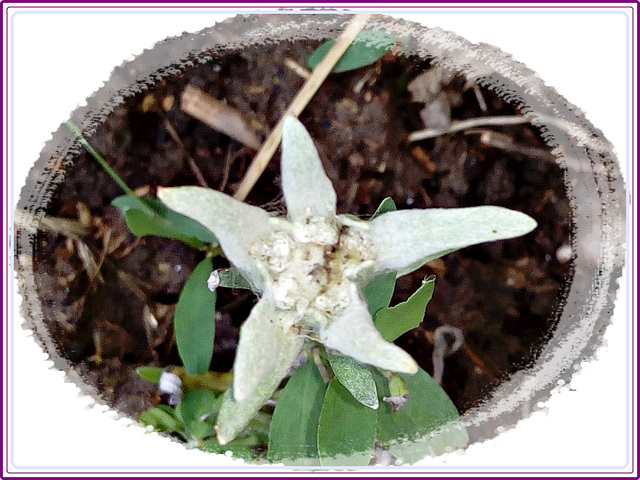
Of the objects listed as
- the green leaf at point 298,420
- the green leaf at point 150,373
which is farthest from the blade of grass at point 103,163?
the green leaf at point 298,420

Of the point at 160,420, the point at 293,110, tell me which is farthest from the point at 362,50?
the point at 160,420

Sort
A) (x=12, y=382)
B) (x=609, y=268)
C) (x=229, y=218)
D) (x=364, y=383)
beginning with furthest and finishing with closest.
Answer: (x=609, y=268) < (x=12, y=382) < (x=364, y=383) < (x=229, y=218)

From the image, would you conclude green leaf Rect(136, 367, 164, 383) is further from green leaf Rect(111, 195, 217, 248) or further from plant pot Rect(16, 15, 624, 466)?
green leaf Rect(111, 195, 217, 248)

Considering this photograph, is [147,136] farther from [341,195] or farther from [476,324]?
[476,324]

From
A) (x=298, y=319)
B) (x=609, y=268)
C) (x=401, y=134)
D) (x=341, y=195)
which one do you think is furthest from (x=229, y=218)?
(x=609, y=268)

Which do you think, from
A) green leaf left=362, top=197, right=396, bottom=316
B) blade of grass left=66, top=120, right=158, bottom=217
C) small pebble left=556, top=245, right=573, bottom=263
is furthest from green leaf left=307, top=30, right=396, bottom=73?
small pebble left=556, top=245, right=573, bottom=263

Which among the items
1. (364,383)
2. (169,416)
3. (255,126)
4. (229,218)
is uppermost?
(255,126)
